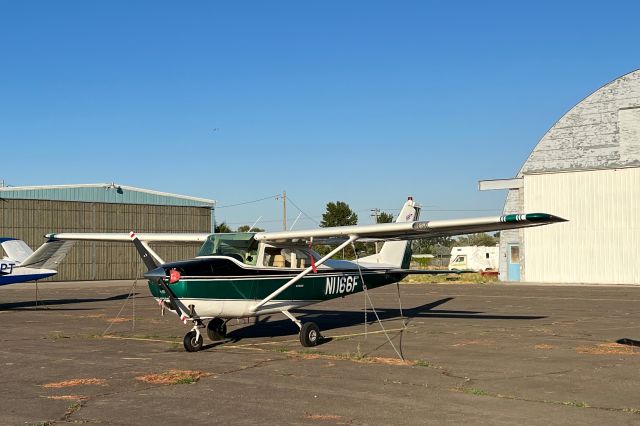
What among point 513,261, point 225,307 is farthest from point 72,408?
point 513,261

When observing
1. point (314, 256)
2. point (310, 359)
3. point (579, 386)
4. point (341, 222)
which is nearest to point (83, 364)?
point (310, 359)

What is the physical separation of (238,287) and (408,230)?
362cm

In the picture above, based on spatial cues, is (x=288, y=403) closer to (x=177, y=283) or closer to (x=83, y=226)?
(x=177, y=283)

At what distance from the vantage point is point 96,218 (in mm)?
53562

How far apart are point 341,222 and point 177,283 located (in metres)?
69.9

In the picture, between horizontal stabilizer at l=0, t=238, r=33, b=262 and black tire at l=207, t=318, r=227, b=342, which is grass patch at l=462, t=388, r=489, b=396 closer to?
black tire at l=207, t=318, r=227, b=342

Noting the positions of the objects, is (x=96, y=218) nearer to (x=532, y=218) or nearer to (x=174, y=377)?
(x=174, y=377)

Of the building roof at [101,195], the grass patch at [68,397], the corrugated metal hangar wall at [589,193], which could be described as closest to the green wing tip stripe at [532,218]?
the grass patch at [68,397]

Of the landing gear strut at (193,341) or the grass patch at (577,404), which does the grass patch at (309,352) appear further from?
the grass patch at (577,404)

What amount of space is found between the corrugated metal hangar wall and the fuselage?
28.3 metres

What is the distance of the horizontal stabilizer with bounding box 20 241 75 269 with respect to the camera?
80.9ft

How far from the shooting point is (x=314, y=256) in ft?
51.8

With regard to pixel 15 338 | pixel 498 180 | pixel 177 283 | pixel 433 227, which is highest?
pixel 498 180

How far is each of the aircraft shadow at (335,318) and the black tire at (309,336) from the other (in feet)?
6.40
